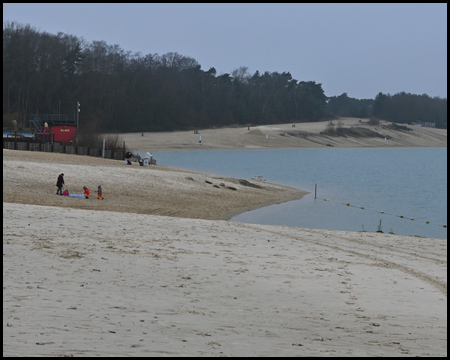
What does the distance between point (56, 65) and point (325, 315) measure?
94.3 metres

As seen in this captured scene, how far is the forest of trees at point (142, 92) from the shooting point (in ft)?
309

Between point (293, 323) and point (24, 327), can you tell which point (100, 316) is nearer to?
point (24, 327)

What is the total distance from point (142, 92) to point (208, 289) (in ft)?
354

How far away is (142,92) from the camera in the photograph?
11531 centimetres

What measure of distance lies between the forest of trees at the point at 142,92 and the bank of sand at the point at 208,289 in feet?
152

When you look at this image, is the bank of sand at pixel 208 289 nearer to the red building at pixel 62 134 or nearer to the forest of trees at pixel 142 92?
the red building at pixel 62 134

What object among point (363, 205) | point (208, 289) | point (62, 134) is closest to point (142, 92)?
point (62, 134)

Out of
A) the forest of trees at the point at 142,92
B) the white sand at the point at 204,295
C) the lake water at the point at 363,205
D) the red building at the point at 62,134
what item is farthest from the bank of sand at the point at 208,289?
the forest of trees at the point at 142,92

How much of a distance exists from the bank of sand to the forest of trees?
46.4 meters

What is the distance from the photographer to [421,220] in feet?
88.2

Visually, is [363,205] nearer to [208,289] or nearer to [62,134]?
[208,289]

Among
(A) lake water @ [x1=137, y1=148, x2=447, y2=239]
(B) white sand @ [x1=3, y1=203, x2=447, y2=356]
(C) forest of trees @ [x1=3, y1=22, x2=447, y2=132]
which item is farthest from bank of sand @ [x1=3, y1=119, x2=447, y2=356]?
(C) forest of trees @ [x1=3, y1=22, x2=447, y2=132]

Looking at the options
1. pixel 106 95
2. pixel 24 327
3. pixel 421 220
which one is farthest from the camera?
pixel 106 95

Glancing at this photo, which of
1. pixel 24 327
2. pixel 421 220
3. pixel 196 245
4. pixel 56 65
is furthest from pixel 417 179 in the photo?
pixel 56 65
